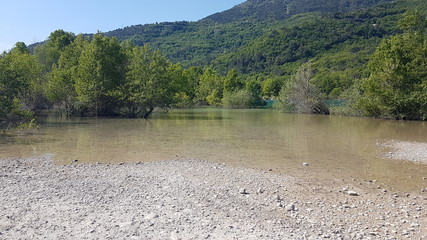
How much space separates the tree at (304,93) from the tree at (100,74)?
29.9m

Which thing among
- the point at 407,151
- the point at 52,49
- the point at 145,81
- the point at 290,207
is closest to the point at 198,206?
the point at 290,207

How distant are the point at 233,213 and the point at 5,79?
28409 mm

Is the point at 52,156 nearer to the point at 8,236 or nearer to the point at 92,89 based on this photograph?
the point at 8,236

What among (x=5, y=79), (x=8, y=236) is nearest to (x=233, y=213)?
(x=8, y=236)

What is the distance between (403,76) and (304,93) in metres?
19.9

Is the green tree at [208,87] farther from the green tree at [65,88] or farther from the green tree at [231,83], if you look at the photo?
the green tree at [65,88]

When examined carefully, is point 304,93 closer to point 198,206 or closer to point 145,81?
point 145,81

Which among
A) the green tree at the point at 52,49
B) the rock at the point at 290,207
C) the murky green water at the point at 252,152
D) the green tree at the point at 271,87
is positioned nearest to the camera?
the rock at the point at 290,207

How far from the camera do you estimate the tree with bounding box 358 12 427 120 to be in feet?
137

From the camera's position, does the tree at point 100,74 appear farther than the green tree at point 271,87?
No

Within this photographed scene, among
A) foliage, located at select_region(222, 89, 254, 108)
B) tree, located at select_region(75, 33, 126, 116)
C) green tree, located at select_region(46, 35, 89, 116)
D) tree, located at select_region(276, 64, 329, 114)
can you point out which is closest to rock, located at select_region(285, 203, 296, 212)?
tree, located at select_region(75, 33, 126, 116)

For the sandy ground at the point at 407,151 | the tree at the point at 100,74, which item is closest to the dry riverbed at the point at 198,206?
the sandy ground at the point at 407,151

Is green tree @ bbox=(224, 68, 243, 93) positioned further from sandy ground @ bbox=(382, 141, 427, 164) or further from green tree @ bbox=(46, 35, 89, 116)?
sandy ground @ bbox=(382, 141, 427, 164)

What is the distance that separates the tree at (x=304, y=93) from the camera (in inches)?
2336
